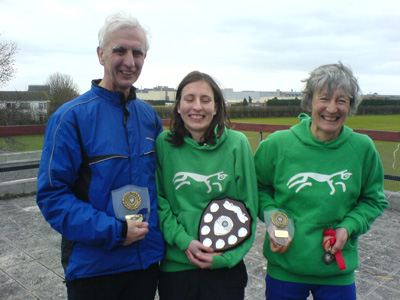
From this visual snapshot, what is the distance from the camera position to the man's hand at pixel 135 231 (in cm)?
192

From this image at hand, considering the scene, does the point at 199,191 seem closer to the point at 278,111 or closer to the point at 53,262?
the point at 53,262

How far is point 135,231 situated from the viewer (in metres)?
1.93

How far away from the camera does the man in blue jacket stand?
6.06 feet

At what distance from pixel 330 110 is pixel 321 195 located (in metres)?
0.51

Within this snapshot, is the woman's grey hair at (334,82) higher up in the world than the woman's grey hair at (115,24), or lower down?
lower down

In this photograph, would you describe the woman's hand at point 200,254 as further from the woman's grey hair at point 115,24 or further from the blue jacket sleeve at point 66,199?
the woman's grey hair at point 115,24

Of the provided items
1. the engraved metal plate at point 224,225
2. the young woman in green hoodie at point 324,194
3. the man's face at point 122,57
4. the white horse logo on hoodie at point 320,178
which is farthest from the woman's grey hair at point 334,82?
the man's face at point 122,57

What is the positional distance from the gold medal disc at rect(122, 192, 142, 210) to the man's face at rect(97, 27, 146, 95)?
0.62 m

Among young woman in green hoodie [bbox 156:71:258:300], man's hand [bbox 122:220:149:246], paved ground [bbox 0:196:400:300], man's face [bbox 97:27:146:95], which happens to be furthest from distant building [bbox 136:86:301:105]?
man's hand [bbox 122:220:149:246]

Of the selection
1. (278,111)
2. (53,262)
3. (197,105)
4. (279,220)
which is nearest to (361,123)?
(278,111)

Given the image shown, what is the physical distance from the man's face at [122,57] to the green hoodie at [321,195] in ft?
3.31

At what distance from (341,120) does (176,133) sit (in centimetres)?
101

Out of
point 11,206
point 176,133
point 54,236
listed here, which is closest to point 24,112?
point 11,206

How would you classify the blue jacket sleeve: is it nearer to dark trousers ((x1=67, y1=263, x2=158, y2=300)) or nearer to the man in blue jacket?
the man in blue jacket
